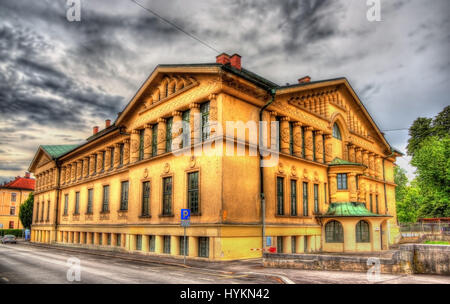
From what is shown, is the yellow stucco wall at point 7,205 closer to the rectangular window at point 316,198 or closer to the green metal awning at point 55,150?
the green metal awning at point 55,150

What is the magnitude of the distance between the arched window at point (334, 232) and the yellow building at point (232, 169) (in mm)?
80

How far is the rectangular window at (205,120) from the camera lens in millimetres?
23328

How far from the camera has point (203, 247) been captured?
72.3 ft

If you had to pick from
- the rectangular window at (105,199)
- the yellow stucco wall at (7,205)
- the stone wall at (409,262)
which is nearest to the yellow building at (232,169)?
the rectangular window at (105,199)

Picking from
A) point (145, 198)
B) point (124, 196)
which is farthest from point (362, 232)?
point (124, 196)

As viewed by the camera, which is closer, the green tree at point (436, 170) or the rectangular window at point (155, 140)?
the rectangular window at point (155, 140)

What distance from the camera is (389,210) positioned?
42.5 metres

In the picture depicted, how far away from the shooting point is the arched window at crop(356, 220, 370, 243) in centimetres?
2805

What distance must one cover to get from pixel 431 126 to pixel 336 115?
41.0 meters

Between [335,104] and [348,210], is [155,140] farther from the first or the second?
[335,104]

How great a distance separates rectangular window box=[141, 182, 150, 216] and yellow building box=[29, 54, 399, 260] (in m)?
0.08

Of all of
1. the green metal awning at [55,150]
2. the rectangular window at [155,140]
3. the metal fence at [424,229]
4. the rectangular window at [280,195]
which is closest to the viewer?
the rectangular window at [280,195]

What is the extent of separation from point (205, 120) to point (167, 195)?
628cm
